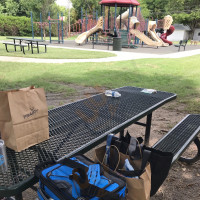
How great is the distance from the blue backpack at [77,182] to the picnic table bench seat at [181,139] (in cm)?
85

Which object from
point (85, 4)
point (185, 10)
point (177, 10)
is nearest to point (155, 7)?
point (177, 10)

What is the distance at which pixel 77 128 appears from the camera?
165 cm

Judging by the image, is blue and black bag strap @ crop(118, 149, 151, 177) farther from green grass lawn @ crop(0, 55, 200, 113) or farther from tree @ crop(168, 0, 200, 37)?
tree @ crop(168, 0, 200, 37)

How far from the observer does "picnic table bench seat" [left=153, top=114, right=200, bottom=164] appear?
1.94 m

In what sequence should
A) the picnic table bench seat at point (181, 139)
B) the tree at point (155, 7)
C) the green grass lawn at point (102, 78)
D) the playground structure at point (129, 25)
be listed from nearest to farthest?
the picnic table bench seat at point (181, 139)
the green grass lawn at point (102, 78)
the playground structure at point (129, 25)
the tree at point (155, 7)

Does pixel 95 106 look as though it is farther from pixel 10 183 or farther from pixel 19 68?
pixel 19 68

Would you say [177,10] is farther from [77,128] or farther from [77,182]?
[77,182]

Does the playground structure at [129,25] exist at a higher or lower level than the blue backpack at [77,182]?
higher

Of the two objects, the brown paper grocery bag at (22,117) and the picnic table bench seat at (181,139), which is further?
the picnic table bench seat at (181,139)

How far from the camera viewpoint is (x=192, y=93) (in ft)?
16.2

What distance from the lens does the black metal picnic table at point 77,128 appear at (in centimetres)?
108

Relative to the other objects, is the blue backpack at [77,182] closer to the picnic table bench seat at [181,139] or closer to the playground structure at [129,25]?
the picnic table bench seat at [181,139]

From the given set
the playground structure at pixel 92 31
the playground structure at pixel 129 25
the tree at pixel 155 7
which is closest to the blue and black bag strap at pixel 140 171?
the playground structure at pixel 129 25

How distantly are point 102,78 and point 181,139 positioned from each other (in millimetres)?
4236
